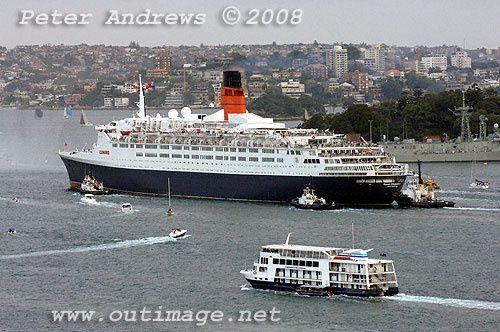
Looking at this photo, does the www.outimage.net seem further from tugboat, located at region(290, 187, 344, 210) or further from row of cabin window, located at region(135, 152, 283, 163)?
row of cabin window, located at region(135, 152, 283, 163)

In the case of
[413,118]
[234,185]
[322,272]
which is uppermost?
[413,118]

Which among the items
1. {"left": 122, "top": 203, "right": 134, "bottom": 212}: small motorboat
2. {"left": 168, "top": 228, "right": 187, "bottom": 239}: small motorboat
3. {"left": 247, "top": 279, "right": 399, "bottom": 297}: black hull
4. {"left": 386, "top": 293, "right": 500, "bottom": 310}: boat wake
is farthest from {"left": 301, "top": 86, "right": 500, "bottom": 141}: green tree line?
{"left": 386, "top": 293, "right": 500, "bottom": 310}: boat wake

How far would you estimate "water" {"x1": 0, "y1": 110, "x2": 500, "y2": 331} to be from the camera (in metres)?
36.8

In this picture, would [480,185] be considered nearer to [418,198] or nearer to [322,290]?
[418,198]

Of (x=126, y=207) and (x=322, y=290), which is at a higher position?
(x=126, y=207)

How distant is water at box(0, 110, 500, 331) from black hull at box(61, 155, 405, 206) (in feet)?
4.19

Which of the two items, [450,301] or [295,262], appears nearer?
[450,301]

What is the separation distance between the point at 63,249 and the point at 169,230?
6.34 metres

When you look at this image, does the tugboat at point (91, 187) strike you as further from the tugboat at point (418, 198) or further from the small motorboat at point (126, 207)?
the tugboat at point (418, 198)

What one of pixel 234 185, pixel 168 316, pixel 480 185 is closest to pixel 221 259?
pixel 168 316

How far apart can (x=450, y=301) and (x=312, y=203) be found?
22576mm

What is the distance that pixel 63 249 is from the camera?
4891 centimetres

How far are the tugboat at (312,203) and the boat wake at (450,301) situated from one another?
69.3ft

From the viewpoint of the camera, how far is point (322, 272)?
39.5 m
